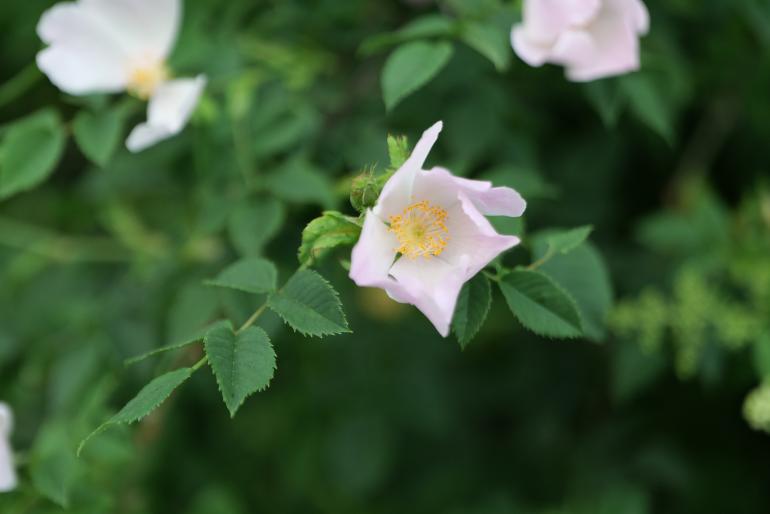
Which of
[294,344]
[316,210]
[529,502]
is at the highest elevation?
[316,210]

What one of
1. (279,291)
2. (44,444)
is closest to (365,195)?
(279,291)

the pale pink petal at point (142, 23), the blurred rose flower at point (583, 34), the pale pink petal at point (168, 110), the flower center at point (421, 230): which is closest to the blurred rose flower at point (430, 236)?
the flower center at point (421, 230)

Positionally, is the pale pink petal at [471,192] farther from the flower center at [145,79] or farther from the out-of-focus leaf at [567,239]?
the flower center at [145,79]

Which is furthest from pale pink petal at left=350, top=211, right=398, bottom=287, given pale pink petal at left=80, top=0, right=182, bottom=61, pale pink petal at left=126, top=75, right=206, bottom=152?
pale pink petal at left=80, top=0, right=182, bottom=61

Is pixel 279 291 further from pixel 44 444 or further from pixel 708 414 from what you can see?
pixel 708 414

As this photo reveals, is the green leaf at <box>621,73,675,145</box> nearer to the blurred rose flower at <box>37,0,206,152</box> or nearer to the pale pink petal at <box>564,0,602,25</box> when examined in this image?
the pale pink petal at <box>564,0,602,25</box>

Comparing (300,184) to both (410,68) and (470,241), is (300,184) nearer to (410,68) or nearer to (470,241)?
(410,68)
